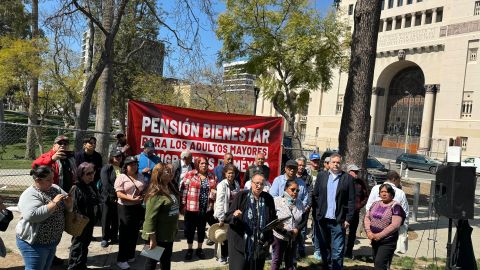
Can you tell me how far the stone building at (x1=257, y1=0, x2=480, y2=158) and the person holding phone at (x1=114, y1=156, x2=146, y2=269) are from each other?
37.0 m

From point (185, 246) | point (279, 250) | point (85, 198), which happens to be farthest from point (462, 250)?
point (85, 198)

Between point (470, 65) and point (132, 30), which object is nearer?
point (132, 30)

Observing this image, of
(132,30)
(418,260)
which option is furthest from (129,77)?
(418,260)

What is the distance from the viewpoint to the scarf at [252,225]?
4.74 meters

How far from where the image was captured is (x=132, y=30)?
14078mm

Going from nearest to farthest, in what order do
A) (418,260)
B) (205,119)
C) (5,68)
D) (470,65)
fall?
1. (418,260)
2. (205,119)
3. (5,68)
4. (470,65)

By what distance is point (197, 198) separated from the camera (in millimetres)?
6445

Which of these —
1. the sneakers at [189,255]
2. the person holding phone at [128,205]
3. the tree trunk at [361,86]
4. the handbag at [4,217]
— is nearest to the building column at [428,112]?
the tree trunk at [361,86]

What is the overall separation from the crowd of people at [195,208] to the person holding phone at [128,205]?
0.05ft

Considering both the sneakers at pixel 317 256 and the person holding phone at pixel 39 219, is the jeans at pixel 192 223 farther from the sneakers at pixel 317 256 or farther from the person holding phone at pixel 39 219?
the person holding phone at pixel 39 219

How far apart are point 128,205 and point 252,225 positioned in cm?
A: 209

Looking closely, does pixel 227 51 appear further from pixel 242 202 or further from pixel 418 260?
pixel 242 202

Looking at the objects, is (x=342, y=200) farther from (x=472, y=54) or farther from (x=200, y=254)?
(x=472, y=54)

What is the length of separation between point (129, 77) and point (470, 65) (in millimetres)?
33709
